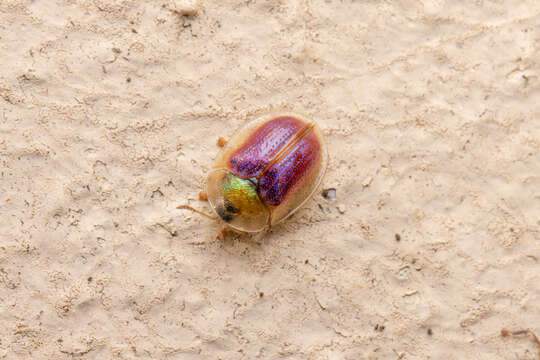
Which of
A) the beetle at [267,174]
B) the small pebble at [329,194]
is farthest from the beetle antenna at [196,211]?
the small pebble at [329,194]

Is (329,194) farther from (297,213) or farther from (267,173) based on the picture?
(267,173)

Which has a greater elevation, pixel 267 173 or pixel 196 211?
pixel 267 173

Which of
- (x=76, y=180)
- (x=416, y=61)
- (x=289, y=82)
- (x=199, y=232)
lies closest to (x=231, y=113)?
(x=289, y=82)

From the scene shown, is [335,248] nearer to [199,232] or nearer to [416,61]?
[199,232]

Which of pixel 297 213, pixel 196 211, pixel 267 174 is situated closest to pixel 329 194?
pixel 297 213

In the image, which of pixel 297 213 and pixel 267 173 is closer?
pixel 267 173

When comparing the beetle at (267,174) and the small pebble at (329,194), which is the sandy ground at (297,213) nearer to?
the small pebble at (329,194)
